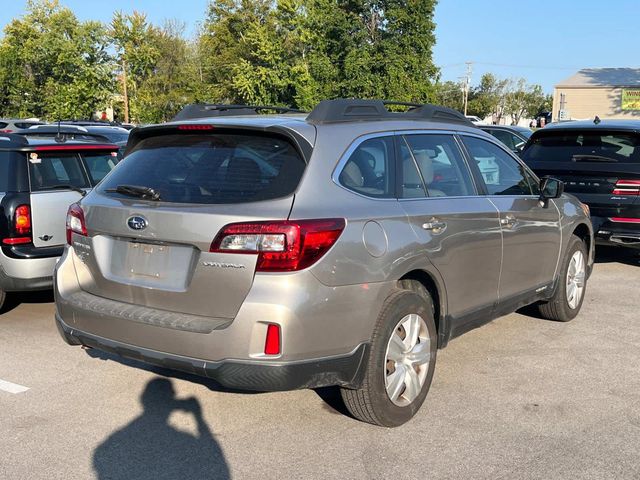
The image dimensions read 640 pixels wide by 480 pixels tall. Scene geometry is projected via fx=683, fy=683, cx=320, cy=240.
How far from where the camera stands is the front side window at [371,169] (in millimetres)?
3746

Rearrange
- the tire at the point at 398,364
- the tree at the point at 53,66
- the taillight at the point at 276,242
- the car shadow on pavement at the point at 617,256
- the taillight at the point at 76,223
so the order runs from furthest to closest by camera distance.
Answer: the tree at the point at 53,66
the car shadow on pavement at the point at 617,256
the taillight at the point at 76,223
the tire at the point at 398,364
the taillight at the point at 276,242

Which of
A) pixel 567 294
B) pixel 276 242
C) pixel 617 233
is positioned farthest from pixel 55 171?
pixel 617 233

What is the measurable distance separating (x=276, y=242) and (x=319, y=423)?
1304mm

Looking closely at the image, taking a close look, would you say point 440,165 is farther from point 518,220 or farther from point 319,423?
point 319,423

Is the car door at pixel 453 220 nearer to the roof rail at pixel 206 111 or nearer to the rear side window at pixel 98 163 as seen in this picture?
the roof rail at pixel 206 111

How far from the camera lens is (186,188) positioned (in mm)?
3652

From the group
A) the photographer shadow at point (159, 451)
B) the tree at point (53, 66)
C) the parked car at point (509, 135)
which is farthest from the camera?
the tree at point (53, 66)

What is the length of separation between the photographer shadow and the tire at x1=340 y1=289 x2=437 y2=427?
2.70 ft

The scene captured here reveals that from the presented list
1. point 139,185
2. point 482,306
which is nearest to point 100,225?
point 139,185

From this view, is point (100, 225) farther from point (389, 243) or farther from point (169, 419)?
point (389, 243)

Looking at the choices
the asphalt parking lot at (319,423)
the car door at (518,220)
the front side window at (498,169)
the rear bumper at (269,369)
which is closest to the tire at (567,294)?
the car door at (518,220)

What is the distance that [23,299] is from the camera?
688 cm

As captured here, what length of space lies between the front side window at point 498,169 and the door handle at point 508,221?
0.65 ft

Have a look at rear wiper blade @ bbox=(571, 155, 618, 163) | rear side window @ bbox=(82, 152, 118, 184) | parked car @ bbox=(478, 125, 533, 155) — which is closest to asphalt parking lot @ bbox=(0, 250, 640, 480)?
rear side window @ bbox=(82, 152, 118, 184)
